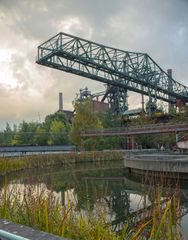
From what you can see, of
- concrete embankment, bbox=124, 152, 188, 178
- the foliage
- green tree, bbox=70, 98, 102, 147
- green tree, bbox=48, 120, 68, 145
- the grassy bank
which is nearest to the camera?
concrete embankment, bbox=124, 152, 188, 178

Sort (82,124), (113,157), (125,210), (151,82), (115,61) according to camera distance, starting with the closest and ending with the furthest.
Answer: (125,210) < (113,157) < (82,124) < (115,61) < (151,82)

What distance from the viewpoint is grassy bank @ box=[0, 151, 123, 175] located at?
23.6m

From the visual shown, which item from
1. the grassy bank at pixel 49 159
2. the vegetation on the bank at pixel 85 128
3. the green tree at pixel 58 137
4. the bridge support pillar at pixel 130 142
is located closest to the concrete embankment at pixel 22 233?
the grassy bank at pixel 49 159

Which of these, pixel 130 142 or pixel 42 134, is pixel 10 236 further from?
pixel 42 134

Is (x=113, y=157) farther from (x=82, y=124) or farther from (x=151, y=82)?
(x=151, y=82)

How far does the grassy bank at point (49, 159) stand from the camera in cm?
2357

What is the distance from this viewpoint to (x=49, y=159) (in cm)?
2923

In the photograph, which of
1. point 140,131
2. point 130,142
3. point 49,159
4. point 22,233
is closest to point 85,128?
point 140,131

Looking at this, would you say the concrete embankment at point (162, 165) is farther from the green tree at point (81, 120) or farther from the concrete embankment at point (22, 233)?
the green tree at point (81, 120)

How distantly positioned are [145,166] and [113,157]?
57.8 feet

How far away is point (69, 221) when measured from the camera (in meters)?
4.29

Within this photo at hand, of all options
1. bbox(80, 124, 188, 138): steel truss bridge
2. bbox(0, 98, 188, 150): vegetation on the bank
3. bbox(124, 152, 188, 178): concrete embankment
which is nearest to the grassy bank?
bbox(80, 124, 188, 138): steel truss bridge

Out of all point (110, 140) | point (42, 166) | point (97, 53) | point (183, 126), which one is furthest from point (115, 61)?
point (42, 166)

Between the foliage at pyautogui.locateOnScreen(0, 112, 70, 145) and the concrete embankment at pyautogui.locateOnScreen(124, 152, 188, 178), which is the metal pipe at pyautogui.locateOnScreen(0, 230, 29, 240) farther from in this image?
the foliage at pyautogui.locateOnScreen(0, 112, 70, 145)
